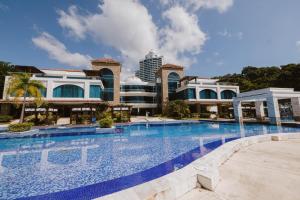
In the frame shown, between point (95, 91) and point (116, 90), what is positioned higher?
point (116, 90)

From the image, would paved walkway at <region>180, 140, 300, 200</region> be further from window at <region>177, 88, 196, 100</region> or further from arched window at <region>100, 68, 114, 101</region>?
arched window at <region>100, 68, 114, 101</region>

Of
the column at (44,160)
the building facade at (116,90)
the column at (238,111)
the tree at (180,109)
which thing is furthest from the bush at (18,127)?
the column at (238,111)

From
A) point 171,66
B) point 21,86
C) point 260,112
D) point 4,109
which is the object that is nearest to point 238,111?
point 260,112

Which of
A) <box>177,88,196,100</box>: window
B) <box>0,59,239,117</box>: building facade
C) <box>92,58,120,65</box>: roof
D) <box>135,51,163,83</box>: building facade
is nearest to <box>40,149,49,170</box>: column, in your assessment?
<box>0,59,239,117</box>: building facade

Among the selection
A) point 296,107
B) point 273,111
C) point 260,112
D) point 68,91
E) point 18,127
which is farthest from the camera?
point 68,91

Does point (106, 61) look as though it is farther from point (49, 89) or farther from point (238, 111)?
point (238, 111)

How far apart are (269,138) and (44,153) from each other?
45.2 feet

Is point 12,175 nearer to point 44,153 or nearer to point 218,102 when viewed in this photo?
point 44,153

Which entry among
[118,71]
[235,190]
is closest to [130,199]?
[235,190]

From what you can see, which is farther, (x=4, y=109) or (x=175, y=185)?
(x=4, y=109)

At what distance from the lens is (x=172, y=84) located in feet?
133

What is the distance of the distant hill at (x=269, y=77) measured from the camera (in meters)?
35.9

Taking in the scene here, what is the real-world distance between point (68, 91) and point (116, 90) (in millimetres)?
10358

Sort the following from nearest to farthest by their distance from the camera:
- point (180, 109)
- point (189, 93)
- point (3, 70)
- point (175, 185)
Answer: point (175, 185), point (3, 70), point (180, 109), point (189, 93)
